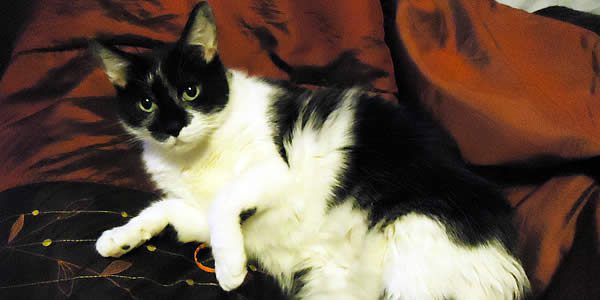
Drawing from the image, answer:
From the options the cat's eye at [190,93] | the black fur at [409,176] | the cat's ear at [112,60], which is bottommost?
the black fur at [409,176]

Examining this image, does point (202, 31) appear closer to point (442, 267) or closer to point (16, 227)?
point (16, 227)

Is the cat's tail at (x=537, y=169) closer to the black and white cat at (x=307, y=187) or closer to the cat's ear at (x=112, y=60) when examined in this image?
the black and white cat at (x=307, y=187)

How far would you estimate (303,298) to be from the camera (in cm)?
107

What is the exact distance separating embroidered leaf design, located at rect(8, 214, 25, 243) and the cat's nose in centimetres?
44

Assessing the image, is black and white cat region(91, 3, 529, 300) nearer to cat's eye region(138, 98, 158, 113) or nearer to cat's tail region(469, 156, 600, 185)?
cat's eye region(138, 98, 158, 113)

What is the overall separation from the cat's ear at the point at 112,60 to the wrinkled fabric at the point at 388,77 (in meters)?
0.29

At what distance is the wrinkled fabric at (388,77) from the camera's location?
3.10 ft

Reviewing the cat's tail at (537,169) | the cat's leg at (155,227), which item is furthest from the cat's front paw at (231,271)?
the cat's tail at (537,169)

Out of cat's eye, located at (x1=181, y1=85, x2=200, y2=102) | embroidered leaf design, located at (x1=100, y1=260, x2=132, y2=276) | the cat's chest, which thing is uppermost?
cat's eye, located at (x1=181, y1=85, x2=200, y2=102)

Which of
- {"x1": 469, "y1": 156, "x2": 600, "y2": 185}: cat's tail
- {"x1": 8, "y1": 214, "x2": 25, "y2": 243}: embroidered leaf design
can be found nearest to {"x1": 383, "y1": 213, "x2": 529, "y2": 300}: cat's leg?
{"x1": 469, "y1": 156, "x2": 600, "y2": 185}: cat's tail

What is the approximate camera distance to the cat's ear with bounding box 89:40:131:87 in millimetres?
950

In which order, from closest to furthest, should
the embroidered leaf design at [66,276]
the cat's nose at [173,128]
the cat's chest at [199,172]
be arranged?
the embroidered leaf design at [66,276] < the cat's nose at [173,128] < the cat's chest at [199,172]

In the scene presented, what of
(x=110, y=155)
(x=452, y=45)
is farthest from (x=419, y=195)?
(x=110, y=155)

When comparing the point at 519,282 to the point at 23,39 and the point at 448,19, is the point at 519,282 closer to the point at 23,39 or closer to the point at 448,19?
the point at 448,19
